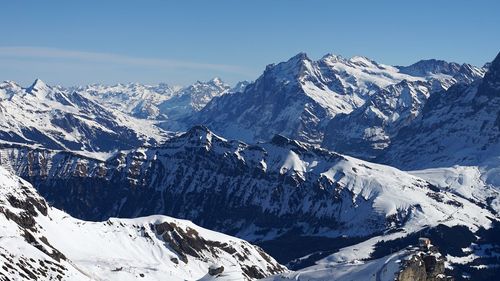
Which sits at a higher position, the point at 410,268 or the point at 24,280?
the point at 410,268

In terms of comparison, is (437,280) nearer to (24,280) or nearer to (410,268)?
(410,268)

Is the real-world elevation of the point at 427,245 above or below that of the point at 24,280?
above

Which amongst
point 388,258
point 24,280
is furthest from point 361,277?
point 24,280

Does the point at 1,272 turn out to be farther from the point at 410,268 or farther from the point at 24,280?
the point at 410,268

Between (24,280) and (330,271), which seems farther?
(330,271)

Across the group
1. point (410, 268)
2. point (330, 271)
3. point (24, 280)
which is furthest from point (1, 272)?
point (410, 268)

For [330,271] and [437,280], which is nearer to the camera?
[437,280]
